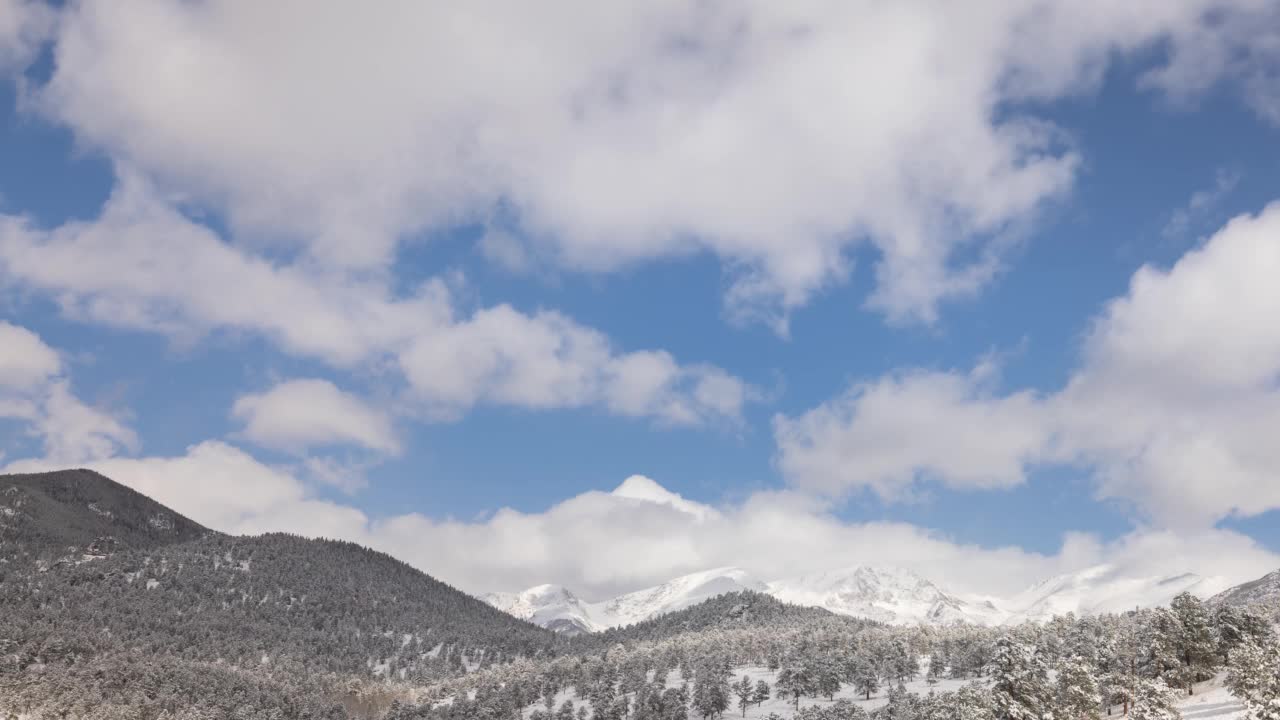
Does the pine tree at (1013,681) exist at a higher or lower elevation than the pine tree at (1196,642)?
lower

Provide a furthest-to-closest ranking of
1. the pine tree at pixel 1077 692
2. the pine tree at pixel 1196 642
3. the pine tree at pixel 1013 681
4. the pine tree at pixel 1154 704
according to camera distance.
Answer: the pine tree at pixel 1196 642, the pine tree at pixel 1077 692, the pine tree at pixel 1013 681, the pine tree at pixel 1154 704

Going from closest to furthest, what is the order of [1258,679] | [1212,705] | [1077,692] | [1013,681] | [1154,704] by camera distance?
1. [1154,704]
2. [1013,681]
3. [1258,679]
4. [1077,692]
5. [1212,705]

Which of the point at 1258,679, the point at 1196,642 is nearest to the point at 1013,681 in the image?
the point at 1258,679

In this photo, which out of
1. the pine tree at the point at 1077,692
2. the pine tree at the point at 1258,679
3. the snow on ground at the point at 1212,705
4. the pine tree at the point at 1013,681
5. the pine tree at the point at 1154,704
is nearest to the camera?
the pine tree at the point at 1258,679

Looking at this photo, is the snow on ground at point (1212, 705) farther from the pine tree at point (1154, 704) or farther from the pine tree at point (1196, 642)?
the pine tree at point (1154, 704)

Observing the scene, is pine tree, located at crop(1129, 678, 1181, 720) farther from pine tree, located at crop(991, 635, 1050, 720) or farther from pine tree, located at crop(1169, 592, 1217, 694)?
pine tree, located at crop(1169, 592, 1217, 694)

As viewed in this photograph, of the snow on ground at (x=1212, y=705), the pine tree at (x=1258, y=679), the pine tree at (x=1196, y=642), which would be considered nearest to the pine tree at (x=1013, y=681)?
the pine tree at (x=1258, y=679)

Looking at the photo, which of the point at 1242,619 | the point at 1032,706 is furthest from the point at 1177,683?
the point at 1032,706

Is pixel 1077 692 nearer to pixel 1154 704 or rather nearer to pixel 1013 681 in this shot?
pixel 1154 704

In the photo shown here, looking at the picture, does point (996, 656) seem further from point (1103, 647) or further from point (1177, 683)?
point (1103, 647)

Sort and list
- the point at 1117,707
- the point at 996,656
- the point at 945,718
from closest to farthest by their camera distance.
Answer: the point at 996,656, the point at 945,718, the point at 1117,707

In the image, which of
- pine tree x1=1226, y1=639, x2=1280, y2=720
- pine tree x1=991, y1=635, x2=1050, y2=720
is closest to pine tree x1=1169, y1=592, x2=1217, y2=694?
pine tree x1=1226, y1=639, x2=1280, y2=720

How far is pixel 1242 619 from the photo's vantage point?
516 ft

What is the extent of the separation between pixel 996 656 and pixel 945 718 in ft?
136
